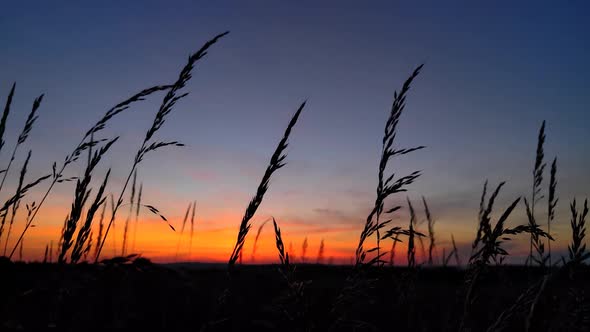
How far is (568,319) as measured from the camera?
238 cm

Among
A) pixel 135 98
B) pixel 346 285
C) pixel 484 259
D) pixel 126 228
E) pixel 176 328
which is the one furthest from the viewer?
pixel 126 228

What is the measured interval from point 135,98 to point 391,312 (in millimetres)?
6265

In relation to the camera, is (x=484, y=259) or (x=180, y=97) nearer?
(x=484, y=259)

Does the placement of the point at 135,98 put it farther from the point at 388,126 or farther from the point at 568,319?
the point at 568,319

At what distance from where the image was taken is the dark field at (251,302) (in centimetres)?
177

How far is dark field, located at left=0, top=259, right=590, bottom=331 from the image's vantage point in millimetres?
1771

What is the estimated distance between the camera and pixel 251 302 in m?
8.62

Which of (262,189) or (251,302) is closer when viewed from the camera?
(262,189)

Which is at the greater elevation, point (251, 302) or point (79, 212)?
point (79, 212)

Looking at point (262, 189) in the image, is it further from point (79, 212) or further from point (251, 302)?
point (251, 302)

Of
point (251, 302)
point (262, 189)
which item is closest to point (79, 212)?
point (262, 189)

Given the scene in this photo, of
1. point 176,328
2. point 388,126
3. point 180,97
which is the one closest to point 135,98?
point 180,97

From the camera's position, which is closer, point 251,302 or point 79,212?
point 79,212

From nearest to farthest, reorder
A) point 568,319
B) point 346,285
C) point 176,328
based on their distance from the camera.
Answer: point 346,285, point 568,319, point 176,328
